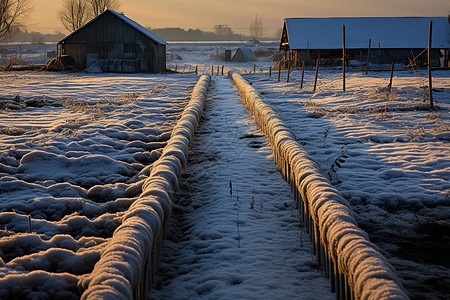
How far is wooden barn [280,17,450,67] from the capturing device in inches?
1448

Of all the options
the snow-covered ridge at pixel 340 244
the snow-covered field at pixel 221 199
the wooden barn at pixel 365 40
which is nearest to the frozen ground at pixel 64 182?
the snow-covered field at pixel 221 199

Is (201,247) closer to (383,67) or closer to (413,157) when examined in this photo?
(413,157)

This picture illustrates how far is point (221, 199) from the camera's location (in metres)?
6.18

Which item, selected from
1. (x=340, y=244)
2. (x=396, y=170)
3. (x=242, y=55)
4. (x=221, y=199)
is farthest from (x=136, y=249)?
(x=242, y=55)

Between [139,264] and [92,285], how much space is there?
1.46 ft

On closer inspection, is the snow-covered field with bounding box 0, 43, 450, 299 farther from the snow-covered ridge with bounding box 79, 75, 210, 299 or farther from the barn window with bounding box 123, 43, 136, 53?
the barn window with bounding box 123, 43, 136, 53

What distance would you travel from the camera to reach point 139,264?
329 cm

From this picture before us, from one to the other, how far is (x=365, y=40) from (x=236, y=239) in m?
35.7

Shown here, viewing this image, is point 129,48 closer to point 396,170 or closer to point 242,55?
point 242,55

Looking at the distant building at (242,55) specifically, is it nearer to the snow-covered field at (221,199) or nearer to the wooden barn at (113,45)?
the wooden barn at (113,45)

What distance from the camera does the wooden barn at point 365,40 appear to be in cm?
3678

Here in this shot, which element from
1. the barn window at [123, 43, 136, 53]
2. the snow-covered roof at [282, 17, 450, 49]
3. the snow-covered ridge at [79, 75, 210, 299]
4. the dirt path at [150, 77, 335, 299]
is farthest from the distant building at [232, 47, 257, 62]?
the snow-covered ridge at [79, 75, 210, 299]

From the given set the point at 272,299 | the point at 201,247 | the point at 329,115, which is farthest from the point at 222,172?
the point at 329,115

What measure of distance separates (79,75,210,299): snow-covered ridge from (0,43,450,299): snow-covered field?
0.39 metres
